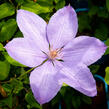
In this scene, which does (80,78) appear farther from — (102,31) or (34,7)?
(102,31)

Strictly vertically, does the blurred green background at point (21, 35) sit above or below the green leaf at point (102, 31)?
above

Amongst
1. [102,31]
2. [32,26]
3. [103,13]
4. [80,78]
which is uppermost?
[32,26]

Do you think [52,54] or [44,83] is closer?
[44,83]

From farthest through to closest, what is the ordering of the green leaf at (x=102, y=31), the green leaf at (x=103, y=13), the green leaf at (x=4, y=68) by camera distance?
the green leaf at (x=102, y=31), the green leaf at (x=103, y=13), the green leaf at (x=4, y=68)

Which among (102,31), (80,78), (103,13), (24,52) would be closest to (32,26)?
(24,52)

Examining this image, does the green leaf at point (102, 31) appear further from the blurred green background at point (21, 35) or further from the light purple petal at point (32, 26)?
the light purple petal at point (32, 26)

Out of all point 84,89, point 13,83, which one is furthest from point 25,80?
point 84,89

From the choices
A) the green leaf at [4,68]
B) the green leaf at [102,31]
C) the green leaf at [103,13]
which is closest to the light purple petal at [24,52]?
the green leaf at [4,68]

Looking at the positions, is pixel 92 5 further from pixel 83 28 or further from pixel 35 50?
pixel 35 50
